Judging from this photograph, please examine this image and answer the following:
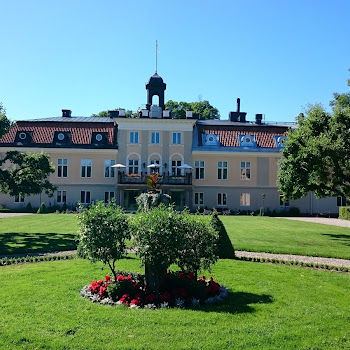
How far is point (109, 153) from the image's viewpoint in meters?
40.8

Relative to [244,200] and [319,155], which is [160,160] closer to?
[244,200]

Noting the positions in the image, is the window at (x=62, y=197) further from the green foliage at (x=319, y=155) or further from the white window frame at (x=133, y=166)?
the green foliage at (x=319, y=155)

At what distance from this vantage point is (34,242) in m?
17.3

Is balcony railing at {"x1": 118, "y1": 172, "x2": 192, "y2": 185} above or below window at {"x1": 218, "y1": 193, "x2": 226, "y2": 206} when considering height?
above

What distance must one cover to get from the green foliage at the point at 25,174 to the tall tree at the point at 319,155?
13431mm

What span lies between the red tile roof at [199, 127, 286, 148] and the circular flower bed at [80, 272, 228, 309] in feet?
109

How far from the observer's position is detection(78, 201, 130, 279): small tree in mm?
8594

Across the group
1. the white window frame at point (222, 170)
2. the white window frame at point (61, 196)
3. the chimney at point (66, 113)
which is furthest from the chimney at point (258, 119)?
the white window frame at point (61, 196)

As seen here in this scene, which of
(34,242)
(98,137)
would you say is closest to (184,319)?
(34,242)

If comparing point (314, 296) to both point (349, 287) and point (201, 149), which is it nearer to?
point (349, 287)

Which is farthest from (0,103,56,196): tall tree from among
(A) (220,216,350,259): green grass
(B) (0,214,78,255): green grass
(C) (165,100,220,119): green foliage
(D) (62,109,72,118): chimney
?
(C) (165,100,220,119): green foliage

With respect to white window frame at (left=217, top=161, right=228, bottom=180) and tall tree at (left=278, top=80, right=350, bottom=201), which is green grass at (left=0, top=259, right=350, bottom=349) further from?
white window frame at (left=217, top=161, right=228, bottom=180)

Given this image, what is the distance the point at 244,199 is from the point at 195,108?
992 inches

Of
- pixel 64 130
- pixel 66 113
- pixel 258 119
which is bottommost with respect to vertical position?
pixel 64 130
